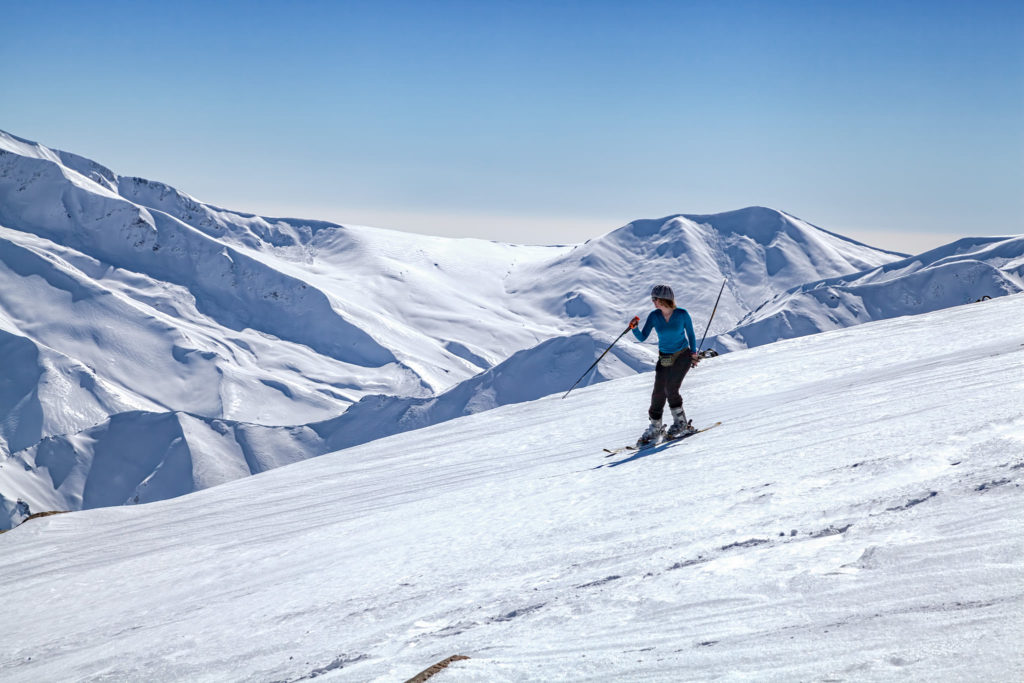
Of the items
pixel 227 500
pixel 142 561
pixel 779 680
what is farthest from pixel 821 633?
pixel 227 500

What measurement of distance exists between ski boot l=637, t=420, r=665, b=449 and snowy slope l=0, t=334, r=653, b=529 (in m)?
141

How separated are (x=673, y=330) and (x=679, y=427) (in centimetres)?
136

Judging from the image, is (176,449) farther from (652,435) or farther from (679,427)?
(679,427)

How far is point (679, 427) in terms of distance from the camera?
11.4 meters

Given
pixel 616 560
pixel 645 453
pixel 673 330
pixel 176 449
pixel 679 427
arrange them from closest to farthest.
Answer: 1. pixel 616 560
2. pixel 645 453
3. pixel 673 330
4. pixel 679 427
5. pixel 176 449

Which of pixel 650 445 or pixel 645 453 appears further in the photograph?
pixel 650 445

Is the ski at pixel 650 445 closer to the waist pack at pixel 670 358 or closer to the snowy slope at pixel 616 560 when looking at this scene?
the snowy slope at pixel 616 560

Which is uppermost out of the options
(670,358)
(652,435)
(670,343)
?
(670,343)

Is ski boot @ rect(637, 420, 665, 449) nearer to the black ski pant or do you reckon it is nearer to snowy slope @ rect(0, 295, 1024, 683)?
the black ski pant

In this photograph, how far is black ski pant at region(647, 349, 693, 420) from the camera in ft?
35.6

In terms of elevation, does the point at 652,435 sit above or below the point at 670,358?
below

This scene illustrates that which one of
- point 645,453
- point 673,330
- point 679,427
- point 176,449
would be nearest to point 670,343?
point 673,330

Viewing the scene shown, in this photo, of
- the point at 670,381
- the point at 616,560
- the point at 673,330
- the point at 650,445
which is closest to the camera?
the point at 616,560

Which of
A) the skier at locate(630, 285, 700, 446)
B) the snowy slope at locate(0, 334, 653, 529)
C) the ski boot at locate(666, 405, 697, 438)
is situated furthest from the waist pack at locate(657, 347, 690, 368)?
the snowy slope at locate(0, 334, 653, 529)
